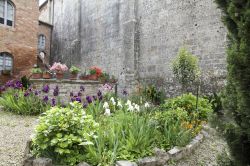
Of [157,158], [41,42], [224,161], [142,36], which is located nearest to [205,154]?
[157,158]

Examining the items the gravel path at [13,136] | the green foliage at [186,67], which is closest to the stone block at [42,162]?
the gravel path at [13,136]

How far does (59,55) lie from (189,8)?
10.6 metres

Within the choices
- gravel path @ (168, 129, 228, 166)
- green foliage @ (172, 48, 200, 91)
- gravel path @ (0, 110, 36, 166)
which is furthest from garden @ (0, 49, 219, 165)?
green foliage @ (172, 48, 200, 91)

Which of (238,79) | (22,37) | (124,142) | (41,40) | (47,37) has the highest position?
(47,37)

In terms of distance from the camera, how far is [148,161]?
11.7ft

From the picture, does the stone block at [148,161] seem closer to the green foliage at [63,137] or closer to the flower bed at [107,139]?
the flower bed at [107,139]

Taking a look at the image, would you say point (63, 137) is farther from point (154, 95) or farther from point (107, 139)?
point (154, 95)

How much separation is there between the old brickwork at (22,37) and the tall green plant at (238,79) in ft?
41.8

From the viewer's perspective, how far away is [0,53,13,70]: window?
13.1m

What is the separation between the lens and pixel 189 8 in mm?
9789

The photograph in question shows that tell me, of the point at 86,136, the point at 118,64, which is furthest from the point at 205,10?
the point at 86,136

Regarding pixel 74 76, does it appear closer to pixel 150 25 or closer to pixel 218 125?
pixel 150 25

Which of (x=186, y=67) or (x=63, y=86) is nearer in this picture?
(x=186, y=67)

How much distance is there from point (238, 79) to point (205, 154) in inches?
98.8
